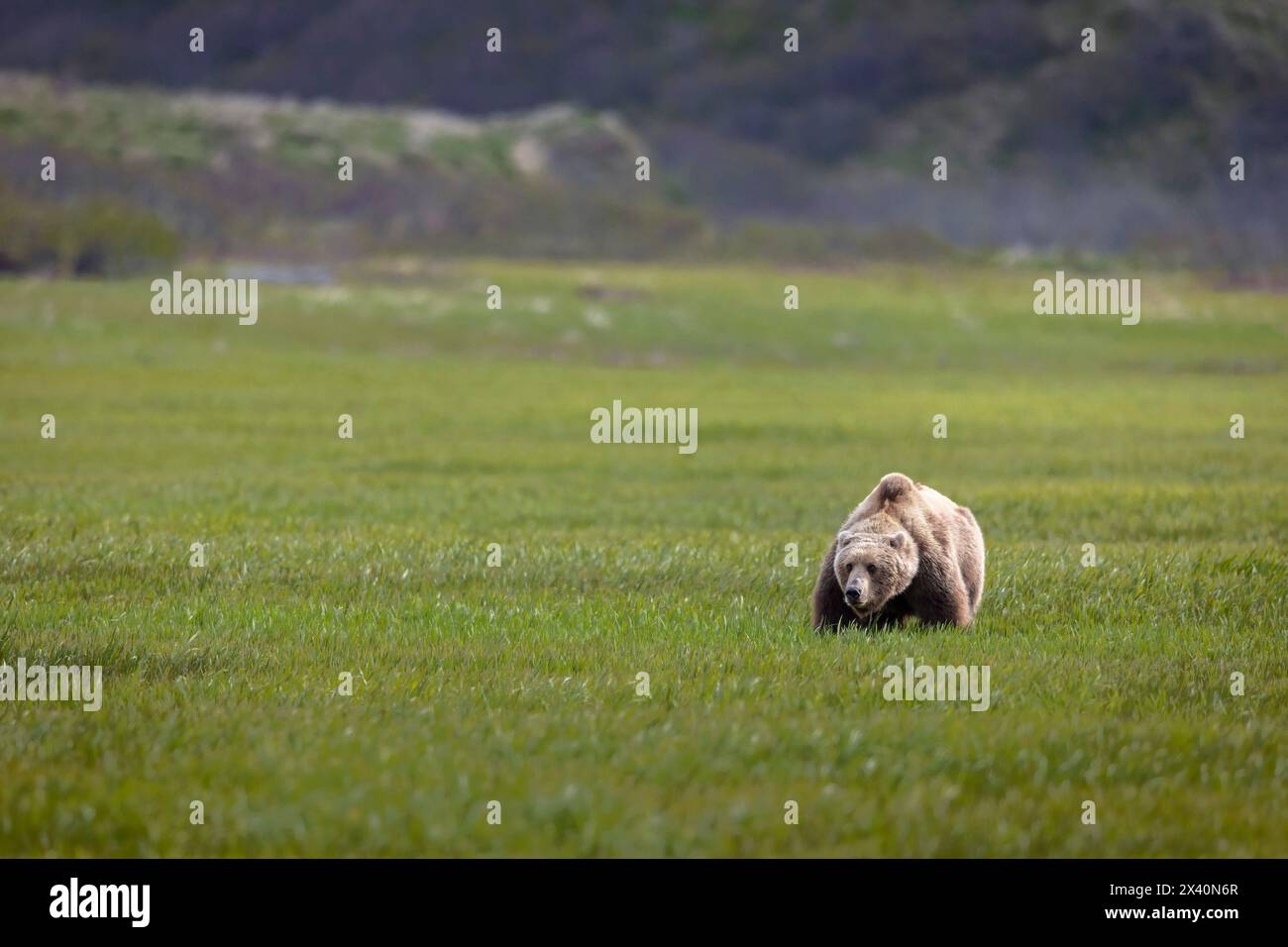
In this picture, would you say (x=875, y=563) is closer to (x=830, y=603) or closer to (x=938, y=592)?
(x=830, y=603)

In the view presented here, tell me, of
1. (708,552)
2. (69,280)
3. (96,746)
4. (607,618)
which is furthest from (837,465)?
(69,280)

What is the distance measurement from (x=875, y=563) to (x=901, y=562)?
0.31m

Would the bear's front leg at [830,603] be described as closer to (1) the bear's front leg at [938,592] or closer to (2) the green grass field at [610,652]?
(2) the green grass field at [610,652]

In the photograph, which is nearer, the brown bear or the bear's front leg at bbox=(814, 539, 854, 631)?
the brown bear

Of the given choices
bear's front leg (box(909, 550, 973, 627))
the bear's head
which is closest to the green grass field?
bear's front leg (box(909, 550, 973, 627))

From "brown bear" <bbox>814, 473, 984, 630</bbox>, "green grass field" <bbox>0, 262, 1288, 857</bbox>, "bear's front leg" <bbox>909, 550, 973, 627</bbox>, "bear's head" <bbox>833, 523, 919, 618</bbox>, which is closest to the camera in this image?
"green grass field" <bbox>0, 262, 1288, 857</bbox>

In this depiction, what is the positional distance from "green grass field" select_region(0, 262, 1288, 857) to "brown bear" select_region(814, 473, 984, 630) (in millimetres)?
427

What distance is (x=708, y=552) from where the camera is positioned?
57.0ft

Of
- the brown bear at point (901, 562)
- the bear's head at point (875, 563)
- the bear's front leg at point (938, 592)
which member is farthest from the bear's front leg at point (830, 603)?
the bear's front leg at point (938, 592)

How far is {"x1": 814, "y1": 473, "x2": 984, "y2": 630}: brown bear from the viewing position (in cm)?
1170

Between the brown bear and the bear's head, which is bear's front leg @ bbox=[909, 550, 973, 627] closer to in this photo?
the brown bear

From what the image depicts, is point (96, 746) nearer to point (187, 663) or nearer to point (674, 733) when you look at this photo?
point (187, 663)

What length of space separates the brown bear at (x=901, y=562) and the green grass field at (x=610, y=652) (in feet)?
1.40

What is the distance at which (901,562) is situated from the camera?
38.6 feet
